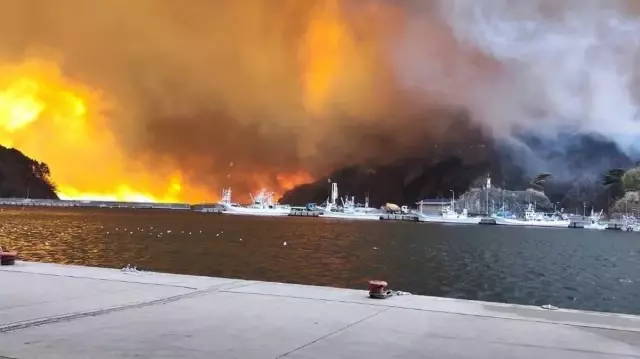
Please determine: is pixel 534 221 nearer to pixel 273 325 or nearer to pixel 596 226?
pixel 596 226

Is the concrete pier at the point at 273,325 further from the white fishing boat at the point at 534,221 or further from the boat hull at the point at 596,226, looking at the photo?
the boat hull at the point at 596,226

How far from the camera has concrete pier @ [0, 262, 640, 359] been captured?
24.5 ft

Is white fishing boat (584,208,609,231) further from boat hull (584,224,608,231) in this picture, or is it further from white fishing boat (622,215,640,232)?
white fishing boat (622,215,640,232)

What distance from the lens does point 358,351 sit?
7555 millimetres

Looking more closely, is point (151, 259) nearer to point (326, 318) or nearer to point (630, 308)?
point (630, 308)

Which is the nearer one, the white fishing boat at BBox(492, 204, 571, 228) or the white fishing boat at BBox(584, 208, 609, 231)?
the white fishing boat at BBox(584, 208, 609, 231)

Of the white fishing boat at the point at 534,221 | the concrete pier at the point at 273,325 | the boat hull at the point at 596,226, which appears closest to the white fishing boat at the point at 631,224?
the boat hull at the point at 596,226

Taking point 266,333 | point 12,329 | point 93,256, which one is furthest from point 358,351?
point 93,256

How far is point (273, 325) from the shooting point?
907 centimetres

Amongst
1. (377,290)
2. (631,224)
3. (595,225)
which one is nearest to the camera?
(377,290)

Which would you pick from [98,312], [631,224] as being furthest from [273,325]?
[631,224]

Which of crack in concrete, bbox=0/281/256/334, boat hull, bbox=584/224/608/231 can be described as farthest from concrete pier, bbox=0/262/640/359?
boat hull, bbox=584/224/608/231

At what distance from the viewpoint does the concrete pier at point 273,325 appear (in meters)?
7.48

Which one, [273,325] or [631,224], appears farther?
[631,224]
